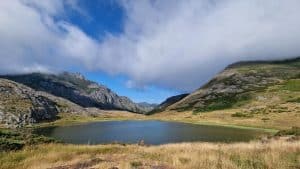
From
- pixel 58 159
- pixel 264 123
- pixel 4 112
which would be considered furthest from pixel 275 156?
pixel 4 112

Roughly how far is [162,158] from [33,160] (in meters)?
6.47

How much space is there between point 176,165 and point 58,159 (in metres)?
6.72

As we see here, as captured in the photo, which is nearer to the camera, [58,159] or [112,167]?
[112,167]

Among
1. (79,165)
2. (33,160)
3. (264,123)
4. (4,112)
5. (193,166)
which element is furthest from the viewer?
(4,112)

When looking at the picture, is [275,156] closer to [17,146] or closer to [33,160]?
[33,160]

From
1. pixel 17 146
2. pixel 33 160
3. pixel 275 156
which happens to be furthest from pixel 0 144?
pixel 275 156

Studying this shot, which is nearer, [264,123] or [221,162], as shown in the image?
[221,162]

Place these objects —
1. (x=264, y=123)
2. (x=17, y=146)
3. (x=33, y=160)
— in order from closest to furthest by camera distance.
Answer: (x=33, y=160) → (x=17, y=146) → (x=264, y=123)

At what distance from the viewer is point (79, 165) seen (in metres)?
16.5

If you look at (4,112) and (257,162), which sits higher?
(4,112)

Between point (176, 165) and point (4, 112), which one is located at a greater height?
point (4, 112)

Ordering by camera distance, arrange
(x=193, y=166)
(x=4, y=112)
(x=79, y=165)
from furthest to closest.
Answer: (x=4, y=112), (x=79, y=165), (x=193, y=166)

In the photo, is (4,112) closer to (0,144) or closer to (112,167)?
(0,144)

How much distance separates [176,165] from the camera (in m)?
15.9
